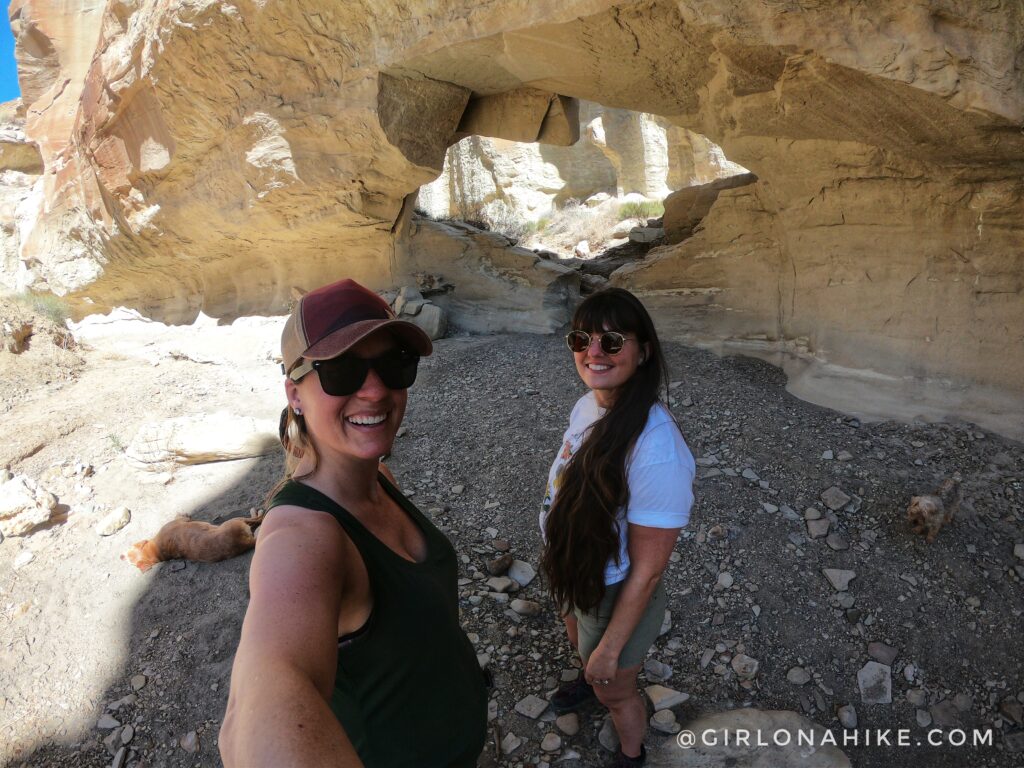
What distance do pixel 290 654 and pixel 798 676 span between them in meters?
2.10

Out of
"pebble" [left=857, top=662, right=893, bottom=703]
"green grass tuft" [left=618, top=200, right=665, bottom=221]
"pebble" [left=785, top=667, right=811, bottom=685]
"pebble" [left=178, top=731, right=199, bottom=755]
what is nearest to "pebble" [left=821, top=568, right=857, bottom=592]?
"pebble" [left=857, top=662, right=893, bottom=703]

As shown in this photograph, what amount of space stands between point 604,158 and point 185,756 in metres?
15.2

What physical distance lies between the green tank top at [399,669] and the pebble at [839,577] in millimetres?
1918

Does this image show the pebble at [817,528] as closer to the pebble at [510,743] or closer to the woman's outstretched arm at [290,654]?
the pebble at [510,743]

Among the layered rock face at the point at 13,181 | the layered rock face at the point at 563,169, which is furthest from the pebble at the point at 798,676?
the layered rock face at the point at 563,169

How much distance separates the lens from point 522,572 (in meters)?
2.71

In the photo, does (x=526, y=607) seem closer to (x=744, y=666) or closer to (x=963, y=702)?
(x=744, y=666)

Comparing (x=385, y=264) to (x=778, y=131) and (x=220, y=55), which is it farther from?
(x=778, y=131)

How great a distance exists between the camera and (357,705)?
970 mm

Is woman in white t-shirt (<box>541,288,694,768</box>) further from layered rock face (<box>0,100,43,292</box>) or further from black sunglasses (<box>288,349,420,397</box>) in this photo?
layered rock face (<box>0,100,43,292</box>)

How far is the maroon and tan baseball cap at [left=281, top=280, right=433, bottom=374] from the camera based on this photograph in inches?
39.8

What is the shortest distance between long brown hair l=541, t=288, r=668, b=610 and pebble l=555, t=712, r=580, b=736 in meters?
0.78

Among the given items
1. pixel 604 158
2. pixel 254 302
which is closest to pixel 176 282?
pixel 254 302

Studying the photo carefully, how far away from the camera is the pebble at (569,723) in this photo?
2033mm
